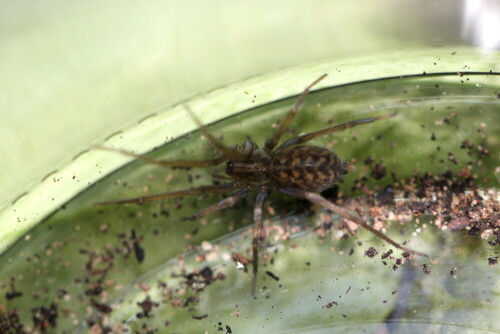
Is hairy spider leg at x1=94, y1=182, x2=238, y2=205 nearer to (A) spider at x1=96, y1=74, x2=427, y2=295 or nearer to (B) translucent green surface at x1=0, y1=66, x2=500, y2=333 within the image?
(A) spider at x1=96, y1=74, x2=427, y2=295

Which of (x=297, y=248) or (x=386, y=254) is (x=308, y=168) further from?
(x=386, y=254)

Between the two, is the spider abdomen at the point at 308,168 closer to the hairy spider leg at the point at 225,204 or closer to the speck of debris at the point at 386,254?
the hairy spider leg at the point at 225,204

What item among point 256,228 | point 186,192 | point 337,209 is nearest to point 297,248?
point 256,228

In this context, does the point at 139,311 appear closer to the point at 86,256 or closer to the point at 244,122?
the point at 86,256

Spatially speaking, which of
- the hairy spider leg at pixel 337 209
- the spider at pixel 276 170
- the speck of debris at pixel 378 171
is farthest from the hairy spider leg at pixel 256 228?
the speck of debris at pixel 378 171

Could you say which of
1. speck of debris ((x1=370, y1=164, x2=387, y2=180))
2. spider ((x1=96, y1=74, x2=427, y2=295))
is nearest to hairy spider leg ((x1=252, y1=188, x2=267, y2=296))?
spider ((x1=96, y1=74, x2=427, y2=295))

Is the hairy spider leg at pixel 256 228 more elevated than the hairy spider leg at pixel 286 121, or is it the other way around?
the hairy spider leg at pixel 286 121
